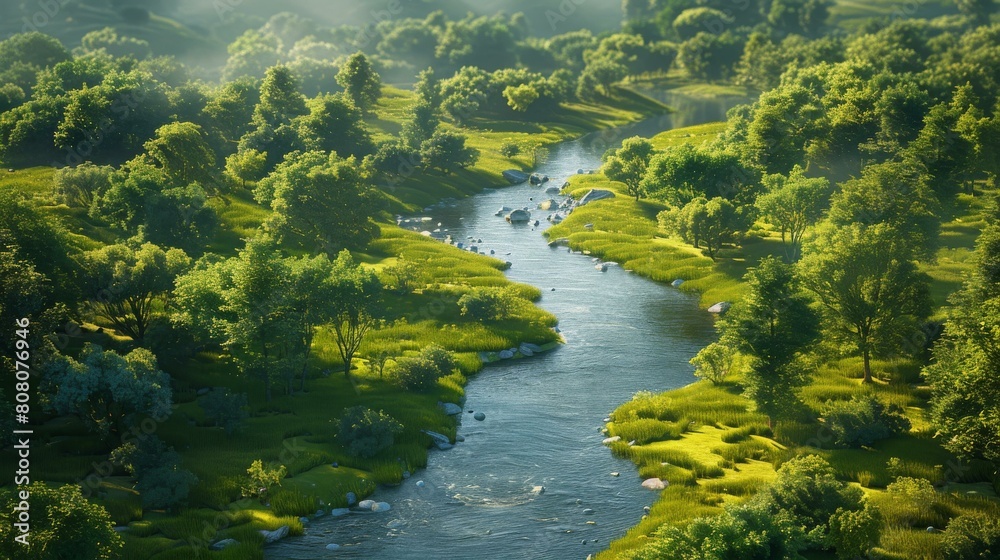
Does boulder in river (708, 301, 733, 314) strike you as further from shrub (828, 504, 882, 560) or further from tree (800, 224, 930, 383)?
shrub (828, 504, 882, 560)

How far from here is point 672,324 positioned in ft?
233

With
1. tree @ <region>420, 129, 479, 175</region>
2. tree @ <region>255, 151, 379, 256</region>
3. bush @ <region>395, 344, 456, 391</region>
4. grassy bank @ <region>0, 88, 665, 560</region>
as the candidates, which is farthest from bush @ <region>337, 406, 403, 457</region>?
tree @ <region>420, 129, 479, 175</region>

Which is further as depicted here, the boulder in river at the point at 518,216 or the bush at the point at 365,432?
the boulder in river at the point at 518,216

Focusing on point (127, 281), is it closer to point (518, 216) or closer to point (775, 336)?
point (775, 336)

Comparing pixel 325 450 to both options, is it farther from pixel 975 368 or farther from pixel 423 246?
pixel 423 246

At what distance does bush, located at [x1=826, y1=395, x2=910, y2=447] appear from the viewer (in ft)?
153

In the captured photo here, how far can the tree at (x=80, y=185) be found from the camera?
8250 centimetres

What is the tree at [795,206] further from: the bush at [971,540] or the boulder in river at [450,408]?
the bush at [971,540]

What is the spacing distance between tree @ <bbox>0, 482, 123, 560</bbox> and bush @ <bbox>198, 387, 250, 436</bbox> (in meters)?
15.3

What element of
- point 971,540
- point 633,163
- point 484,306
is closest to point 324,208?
point 484,306

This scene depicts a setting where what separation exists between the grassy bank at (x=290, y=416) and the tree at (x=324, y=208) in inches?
121

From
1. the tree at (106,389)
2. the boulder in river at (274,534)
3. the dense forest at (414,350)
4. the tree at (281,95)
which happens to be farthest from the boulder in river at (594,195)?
the boulder in river at (274,534)

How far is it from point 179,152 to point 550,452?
58632mm

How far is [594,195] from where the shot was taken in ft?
380
